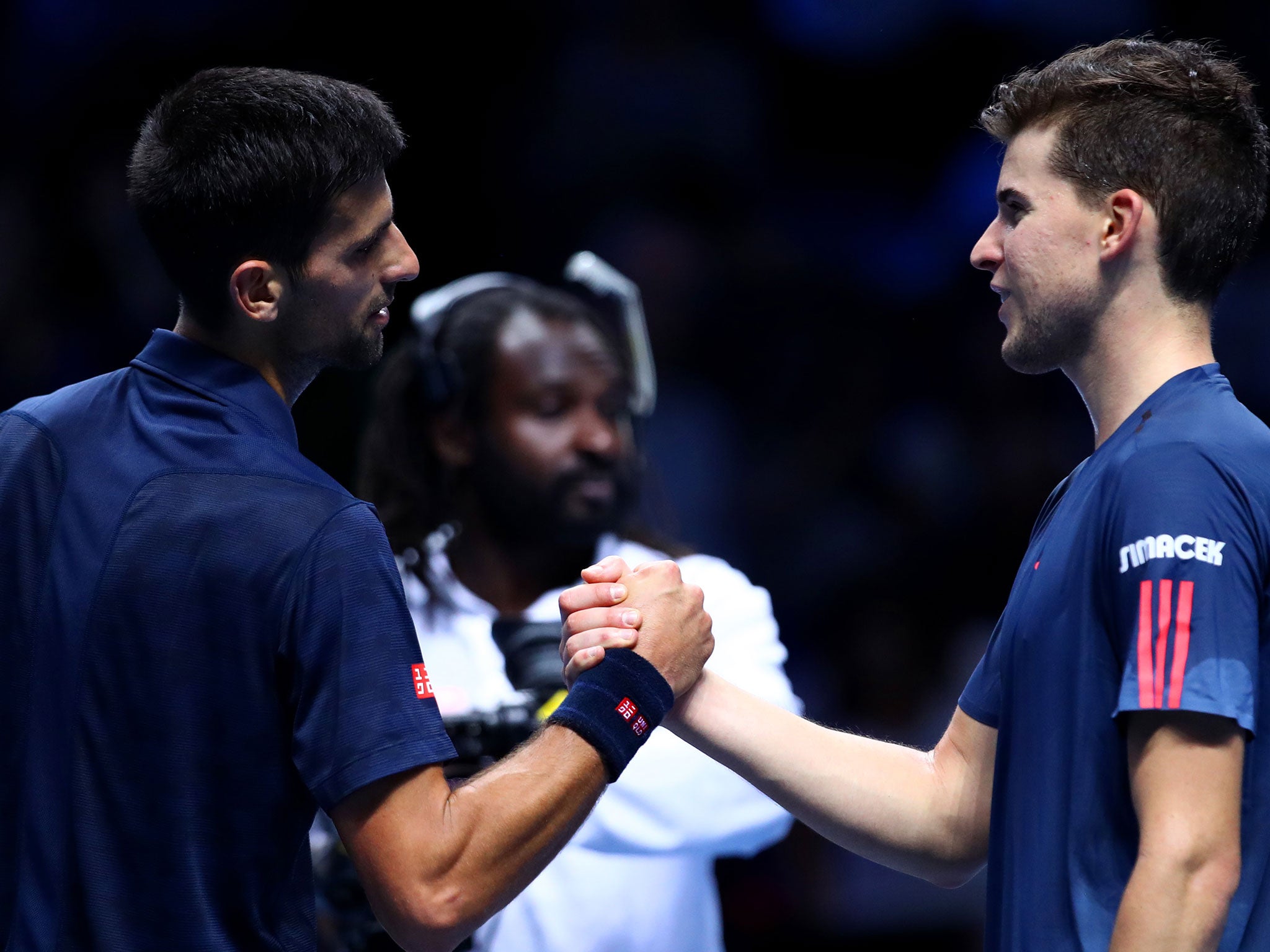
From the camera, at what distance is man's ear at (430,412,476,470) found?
389cm

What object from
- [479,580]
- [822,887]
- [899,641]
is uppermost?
[479,580]

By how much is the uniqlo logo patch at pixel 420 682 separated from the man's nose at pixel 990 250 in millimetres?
1072

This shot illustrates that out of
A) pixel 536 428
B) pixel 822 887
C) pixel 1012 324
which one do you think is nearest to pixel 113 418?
pixel 1012 324

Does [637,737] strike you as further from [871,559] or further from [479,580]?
Result: [871,559]

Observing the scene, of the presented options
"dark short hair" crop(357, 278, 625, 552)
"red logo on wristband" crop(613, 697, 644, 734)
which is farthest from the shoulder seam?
"dark short hair" crop(357, 278, 625, 552)

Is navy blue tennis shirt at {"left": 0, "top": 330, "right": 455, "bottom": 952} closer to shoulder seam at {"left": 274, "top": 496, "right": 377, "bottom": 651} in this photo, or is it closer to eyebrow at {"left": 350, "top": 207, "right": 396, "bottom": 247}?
shoulder seam at {"left": 274, "top": 496, "right": 377, "bottom": 651}

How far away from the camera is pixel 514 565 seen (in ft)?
12.6

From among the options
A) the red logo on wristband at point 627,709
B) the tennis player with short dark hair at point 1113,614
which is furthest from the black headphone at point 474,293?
the red logo on wristband at point 627,709

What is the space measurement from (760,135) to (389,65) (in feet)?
5.31

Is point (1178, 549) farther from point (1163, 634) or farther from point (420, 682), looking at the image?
point (420, 682)

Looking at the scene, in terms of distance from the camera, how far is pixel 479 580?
3.81 m

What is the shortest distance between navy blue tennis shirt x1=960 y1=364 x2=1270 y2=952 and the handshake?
57 cm

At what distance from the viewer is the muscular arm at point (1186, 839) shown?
176 cm

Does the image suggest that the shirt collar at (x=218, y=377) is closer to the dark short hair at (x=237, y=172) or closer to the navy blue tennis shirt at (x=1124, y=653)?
the dark short hair at (x=237, y=172)
